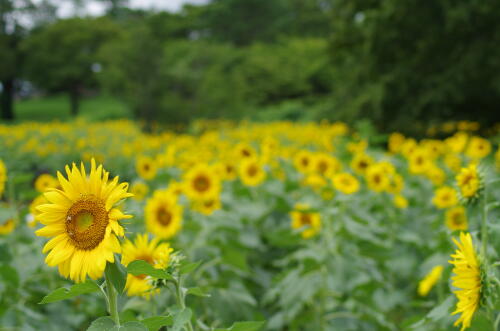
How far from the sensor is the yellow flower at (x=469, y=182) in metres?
1.58

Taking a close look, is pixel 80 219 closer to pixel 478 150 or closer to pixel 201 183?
pixel 201 183

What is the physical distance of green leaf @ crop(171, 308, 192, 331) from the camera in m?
1.02

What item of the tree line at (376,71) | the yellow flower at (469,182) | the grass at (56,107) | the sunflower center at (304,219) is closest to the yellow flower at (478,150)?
the sunflower center at (304,219)

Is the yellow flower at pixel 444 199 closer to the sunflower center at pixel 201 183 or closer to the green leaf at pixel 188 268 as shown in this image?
the sunflower center at pixel 201 183

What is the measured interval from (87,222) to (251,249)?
96.4 inches

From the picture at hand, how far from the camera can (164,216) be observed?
2.65 metres

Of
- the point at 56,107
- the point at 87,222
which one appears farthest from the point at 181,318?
the point at 56,107

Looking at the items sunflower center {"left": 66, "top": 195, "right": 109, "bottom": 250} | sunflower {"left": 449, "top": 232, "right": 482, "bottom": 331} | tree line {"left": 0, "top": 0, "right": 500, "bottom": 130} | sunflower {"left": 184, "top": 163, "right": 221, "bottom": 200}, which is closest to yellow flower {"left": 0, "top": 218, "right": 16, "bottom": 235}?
sunflower {"left": 184, "top": 163, "right": 221, "bottom": 200}

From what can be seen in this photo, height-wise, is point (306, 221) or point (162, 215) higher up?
point (162, 215)

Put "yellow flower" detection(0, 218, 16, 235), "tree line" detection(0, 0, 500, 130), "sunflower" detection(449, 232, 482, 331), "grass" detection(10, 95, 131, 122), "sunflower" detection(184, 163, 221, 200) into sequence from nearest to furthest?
"sunflower" detection(449, 232, 482, 331), "yellow flower" detection(0, 218, 16, 235), "sunflower" detection(184, 163, 221, 200), "tree line" detection(0, 0, 500, 130), "grass" detection(10, 95, 131, 122)

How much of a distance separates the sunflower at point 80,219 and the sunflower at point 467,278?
75 centimetres

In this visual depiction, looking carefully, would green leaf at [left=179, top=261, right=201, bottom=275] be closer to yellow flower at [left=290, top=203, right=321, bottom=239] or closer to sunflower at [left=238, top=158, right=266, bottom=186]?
yellow flower at [left=290, top=203, right=321, bottom=239]

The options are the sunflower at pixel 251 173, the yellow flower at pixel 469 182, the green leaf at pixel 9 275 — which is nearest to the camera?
the yellow flower at pixel 469 182

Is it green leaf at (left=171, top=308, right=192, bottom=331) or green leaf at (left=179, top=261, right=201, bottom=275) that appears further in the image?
green leaf at (left=179, top=261, right=201, bottom=275)
